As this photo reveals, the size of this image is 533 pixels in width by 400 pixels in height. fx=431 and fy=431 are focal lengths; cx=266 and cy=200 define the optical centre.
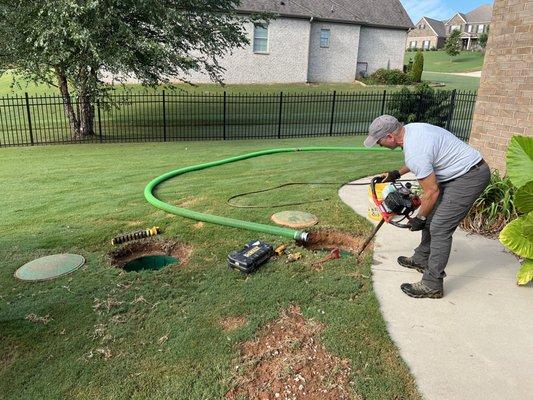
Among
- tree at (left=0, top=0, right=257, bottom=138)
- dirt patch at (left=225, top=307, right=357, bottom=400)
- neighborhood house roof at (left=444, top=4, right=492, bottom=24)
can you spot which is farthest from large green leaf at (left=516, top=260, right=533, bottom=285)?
neighborhood house roof at (left=444, top=4, right=492, bottom=24)

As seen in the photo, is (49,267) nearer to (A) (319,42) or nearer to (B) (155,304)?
→ (B) (155,304)

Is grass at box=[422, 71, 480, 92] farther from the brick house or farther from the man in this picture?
the brick house

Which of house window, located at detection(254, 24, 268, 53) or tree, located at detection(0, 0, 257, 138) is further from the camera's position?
house window, located at detection(254, 24, 268, 53)

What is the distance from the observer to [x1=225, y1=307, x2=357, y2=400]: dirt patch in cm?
271

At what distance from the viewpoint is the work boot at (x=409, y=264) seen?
429cm

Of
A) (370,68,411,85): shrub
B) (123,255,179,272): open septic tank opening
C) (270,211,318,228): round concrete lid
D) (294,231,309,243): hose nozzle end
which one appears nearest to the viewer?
(123,255,179,272): open septic tank opening

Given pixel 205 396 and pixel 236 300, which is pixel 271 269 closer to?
pixel 236 300

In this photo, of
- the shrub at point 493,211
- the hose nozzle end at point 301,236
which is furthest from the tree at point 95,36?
the shrub at point 493,211

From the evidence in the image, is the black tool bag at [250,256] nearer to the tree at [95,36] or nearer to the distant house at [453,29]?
the tree at [95,36]

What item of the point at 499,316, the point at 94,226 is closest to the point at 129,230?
the point at 94,226

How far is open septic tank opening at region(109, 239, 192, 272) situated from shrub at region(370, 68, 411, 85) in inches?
1053

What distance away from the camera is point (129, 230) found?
17.2ft

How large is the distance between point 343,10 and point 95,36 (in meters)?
22.1

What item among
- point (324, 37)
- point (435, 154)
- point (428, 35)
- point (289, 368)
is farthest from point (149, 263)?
point (428, 35)
